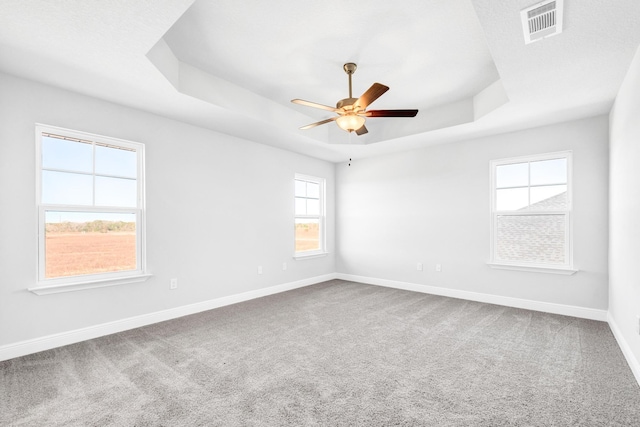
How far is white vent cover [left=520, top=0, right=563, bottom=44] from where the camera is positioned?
186cm

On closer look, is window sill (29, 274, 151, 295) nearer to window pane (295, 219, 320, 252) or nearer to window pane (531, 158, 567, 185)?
window pane (295, 219, 320, 252)

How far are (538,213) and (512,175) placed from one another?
64 cm

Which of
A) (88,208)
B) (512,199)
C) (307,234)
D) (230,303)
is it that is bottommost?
(230,303)

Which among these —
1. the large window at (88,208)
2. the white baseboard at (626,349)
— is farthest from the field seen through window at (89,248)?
the white baseboard at (626,349)

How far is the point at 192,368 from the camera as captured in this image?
2.52 meters

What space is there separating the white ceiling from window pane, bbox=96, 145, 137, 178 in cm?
54

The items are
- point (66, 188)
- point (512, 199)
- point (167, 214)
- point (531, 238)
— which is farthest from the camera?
point (512, 199)

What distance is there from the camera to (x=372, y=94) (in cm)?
267

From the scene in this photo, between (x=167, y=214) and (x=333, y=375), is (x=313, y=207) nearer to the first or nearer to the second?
(x=167, y=214)

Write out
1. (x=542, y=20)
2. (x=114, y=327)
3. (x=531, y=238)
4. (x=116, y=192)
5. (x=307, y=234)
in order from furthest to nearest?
(x=307, y=234)
(x=531, y=238)
(x=116, y=192)
(x=114, y=327)
(x=542, y=20)

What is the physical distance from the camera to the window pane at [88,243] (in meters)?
2.99

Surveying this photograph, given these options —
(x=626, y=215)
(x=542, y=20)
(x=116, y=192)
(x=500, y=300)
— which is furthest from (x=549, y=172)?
(x=116, y=192)

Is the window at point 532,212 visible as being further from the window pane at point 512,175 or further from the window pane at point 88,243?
the window pane at point 88,243

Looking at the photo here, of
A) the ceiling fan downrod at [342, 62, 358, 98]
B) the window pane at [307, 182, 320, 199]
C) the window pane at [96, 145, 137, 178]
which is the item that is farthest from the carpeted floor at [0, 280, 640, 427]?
the window pane at [307, 182, 320, 199]
